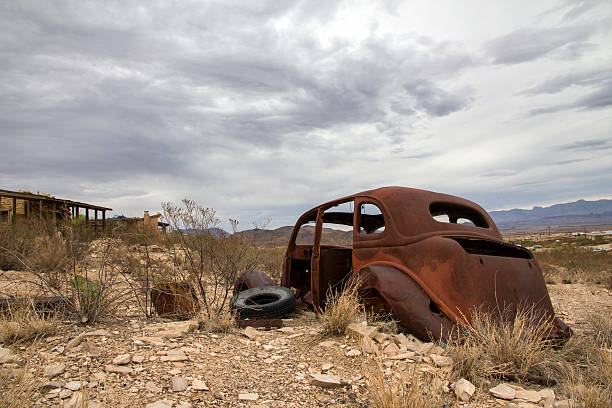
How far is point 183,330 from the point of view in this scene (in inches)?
169

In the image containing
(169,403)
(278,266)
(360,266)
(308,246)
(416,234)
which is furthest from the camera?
(278,266)

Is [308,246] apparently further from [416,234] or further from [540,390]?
[540,390]

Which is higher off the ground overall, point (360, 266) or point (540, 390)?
point (360, 266)

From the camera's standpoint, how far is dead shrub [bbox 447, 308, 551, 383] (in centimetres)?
305

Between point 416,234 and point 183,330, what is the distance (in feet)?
9.22

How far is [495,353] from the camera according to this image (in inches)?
128

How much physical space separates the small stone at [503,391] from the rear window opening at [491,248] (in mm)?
1696

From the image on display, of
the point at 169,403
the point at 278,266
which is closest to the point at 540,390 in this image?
the point at 169,403

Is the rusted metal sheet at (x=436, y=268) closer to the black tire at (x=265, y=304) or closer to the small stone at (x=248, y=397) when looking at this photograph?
the black tire at (x=265, y=304)

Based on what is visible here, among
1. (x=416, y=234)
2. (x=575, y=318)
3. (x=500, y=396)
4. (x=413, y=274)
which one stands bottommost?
(x=575, y=318)

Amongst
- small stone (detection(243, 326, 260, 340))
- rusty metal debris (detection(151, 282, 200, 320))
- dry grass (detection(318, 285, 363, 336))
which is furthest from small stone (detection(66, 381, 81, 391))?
dry grass (detection(318, 285, 363, 336))

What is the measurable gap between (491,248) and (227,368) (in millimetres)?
3180

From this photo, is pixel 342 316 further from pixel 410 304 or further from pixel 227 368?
pixel 227 368

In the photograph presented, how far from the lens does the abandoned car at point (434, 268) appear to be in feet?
12.4
